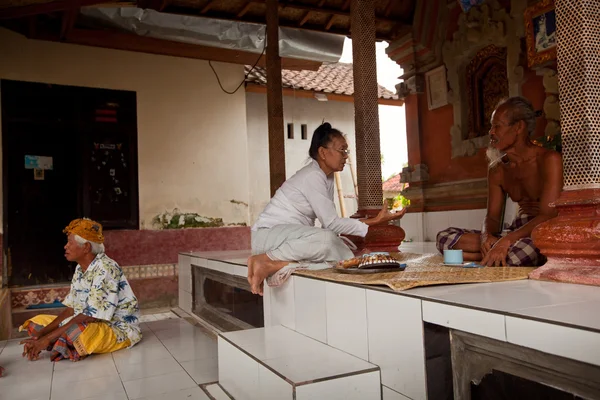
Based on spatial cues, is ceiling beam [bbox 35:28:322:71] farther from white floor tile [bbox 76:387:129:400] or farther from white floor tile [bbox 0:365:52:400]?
white floor tile [bbox 76:387:129:400]

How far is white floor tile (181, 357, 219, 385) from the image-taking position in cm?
339

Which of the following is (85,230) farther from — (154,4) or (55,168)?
(154,4)

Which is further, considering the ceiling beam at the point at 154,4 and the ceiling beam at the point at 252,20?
the ceiling beam at the point at 252,20

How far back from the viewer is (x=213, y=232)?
8.27 m

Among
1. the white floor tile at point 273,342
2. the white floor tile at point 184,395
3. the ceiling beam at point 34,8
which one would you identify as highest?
the ceiling beam at point 34,8

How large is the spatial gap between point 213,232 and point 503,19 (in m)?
5.52

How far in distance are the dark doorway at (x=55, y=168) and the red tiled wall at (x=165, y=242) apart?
26cm

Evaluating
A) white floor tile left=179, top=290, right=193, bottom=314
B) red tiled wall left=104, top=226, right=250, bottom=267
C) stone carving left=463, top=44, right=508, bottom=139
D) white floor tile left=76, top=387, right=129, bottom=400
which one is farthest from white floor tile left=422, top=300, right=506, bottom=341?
red tiled wall left=104, top=226, right=250, bottom=267

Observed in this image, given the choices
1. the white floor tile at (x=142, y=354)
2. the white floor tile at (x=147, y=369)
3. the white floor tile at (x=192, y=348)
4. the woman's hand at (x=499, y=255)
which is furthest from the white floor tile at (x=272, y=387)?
the white floor tile at (x=142, y=354)

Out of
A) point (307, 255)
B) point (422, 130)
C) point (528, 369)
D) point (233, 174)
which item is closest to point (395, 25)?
point (422, 130)

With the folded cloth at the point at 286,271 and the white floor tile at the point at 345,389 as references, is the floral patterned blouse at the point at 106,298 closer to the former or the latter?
the folded cloth at the point at 286,271

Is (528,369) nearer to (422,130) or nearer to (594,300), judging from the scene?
(594,300)

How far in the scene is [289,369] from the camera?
2178 millimetres

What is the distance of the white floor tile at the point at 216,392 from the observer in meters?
2.93
